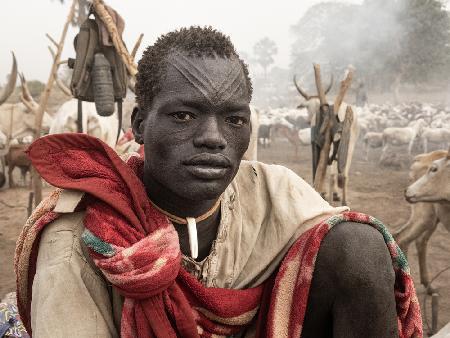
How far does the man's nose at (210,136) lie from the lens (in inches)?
41.4

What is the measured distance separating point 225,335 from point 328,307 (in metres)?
0.29

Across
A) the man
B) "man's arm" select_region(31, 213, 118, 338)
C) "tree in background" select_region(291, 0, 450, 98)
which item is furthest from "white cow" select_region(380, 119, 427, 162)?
"tree in background" select_region(291, 0, 450, 98)

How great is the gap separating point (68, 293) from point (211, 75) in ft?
2.00

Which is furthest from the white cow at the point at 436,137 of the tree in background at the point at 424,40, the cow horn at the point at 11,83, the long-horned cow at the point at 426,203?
the tree in background at the point at 424,40

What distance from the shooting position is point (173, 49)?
3.74 feet

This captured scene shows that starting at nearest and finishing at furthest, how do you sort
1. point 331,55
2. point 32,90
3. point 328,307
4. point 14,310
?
point 328,307 < point 14,310 < point 32,90 < point 331,55

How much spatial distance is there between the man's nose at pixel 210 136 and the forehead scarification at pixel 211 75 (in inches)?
2.3

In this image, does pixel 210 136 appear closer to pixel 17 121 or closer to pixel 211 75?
pixel 211 75

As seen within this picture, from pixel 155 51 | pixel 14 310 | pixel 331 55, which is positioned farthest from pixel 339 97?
pixel 331 55

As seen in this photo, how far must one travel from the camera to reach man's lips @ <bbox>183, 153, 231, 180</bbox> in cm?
106

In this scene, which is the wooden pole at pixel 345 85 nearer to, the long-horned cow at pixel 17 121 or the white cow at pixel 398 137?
the long-horned cow at pixel 17 121

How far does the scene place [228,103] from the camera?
1106mm

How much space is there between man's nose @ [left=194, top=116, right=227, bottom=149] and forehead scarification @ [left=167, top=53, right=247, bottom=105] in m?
0.06

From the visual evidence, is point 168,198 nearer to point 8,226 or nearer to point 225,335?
point 225,335
